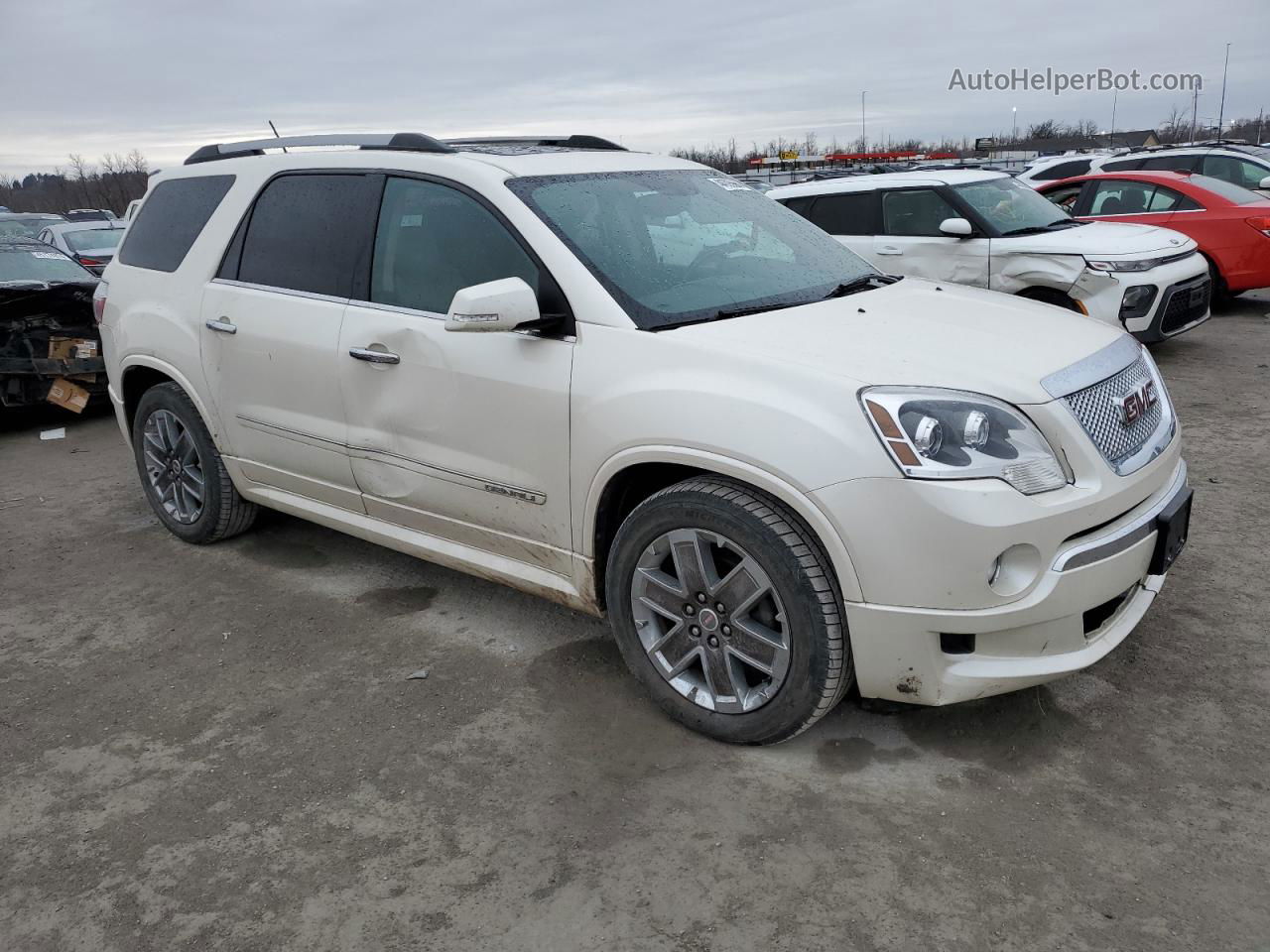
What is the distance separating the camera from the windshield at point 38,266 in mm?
8086

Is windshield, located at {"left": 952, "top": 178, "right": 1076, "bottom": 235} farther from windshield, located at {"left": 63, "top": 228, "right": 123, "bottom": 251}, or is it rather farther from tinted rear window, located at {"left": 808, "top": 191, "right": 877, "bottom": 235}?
windshield, located at {"left": 63, "top": 228, "right": 123, "bottom": 251}

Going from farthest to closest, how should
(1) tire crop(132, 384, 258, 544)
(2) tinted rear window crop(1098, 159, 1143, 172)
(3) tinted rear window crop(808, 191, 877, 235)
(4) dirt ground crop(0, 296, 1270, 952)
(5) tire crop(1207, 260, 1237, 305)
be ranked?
(2) tinted rear window crop(1098, 159, 1143, 172) < (5) tire crop(1207, 260, 1237, 305) < (3) tinted rear window crop(808, 191, 877, 235) < (1) tire crop(132, 384, 258, 544) < (4) dirt ground crop(0, 296, 1270, 952)

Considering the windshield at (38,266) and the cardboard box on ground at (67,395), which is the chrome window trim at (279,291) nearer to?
the cardboard box on ground at (67,395)

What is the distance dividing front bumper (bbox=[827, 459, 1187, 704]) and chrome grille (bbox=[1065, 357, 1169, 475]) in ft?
0.77

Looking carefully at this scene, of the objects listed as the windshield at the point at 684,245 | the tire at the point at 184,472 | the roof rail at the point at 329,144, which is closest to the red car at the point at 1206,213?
the windshield at the point at 684,245

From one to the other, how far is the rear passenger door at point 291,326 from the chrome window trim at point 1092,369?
252 centimetres

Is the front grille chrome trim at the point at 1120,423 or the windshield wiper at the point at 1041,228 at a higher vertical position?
the windshield wiper at the point at 1041,228

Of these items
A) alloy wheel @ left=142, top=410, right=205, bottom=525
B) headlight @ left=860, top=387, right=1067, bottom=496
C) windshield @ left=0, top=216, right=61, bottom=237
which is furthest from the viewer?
windshield @ left=0, top=216, right=61, bottom=237

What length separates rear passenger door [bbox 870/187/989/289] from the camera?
27.0 feet

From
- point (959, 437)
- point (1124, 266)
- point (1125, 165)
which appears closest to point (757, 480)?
point (959, 437)

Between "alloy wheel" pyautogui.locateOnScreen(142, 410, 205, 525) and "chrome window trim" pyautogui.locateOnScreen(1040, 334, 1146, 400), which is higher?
"chrome window trim" pyautogui.locateOnScreen(1040, 334, 1146, 400)

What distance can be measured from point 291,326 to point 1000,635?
2.94 meters

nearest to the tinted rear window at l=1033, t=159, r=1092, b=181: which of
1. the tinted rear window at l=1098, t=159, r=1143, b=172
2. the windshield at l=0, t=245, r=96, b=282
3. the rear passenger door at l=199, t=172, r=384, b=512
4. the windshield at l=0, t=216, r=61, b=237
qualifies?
the tinted rear window at l=1098, t=159, r=1143, b=172

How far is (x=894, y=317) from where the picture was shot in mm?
3377
